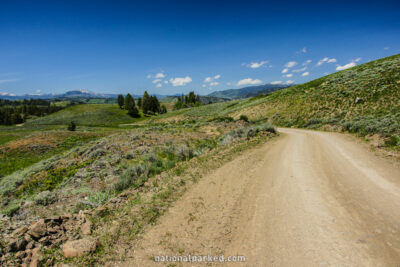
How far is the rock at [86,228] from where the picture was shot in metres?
4.75

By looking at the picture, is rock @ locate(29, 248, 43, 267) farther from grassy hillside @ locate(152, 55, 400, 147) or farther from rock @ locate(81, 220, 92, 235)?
grassy hillside @ locate(152, 55, 400, 147)

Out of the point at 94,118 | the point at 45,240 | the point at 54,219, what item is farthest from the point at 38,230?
the point at 94,118

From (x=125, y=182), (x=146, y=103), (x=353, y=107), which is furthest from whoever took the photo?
(x=146, y=103)

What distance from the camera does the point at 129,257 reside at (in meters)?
4.03

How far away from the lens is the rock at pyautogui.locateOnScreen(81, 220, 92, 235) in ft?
15.6

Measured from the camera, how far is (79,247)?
4.20 m

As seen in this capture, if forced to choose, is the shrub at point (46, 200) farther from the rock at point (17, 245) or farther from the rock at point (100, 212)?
the rock at point (17, 245)

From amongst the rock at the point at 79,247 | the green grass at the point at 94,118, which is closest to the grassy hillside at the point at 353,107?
the rock at the point at 79,247

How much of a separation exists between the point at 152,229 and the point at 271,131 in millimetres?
17396

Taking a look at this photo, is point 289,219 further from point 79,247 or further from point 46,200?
point 46,200

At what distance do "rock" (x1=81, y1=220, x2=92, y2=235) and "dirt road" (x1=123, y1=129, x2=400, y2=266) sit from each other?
1517mm

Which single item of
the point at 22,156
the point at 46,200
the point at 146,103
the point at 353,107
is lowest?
the point at 22,156

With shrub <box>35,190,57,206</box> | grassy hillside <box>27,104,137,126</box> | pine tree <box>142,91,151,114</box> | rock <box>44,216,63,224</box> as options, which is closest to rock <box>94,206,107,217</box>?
rock <box>44,216,63,224</box>

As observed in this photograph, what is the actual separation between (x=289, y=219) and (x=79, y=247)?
538cm
